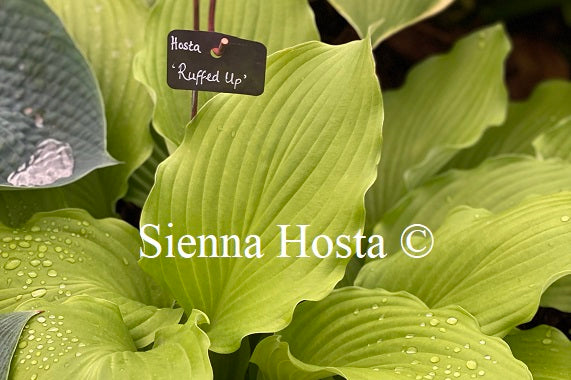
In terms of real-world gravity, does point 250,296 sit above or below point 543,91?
below

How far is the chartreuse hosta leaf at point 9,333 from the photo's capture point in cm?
71

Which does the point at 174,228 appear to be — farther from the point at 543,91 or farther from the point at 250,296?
the point at 543,91

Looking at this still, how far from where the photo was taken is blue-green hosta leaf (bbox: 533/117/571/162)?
3.56 ft

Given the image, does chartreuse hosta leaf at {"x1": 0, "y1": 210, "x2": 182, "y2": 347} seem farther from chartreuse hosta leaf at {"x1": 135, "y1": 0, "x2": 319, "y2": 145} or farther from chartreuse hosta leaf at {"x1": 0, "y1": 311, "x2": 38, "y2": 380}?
chartreuse hosta leaf at {"x1": 135, "y1": 0, "x2": 319, "y2": 145}

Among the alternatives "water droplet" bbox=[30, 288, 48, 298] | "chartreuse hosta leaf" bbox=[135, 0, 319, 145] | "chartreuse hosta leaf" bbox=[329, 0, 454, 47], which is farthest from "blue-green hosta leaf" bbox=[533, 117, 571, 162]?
"water droplet" bbox=[30, 288, 48, 298]

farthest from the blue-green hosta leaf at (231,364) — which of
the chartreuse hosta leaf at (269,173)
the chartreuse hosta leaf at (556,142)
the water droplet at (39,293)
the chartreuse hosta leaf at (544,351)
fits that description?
the chartreuse hosta leaf at (556,142)

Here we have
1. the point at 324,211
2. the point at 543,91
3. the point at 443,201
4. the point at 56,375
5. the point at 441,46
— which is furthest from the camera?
the point at 441,46

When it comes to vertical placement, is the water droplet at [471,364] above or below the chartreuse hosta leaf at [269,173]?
below

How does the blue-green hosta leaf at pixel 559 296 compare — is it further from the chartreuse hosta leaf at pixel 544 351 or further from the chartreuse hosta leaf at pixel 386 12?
the chartreuse hosta leaf at pixel 386 12

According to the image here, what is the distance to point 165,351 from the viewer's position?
74cm

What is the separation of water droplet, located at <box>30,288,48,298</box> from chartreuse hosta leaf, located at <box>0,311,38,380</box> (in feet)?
0.18

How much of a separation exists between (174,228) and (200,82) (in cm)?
17

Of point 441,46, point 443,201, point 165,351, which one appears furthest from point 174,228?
point 441,46

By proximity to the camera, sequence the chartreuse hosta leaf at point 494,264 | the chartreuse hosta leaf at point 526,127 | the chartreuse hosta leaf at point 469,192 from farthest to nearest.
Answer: the chartreuse hosta leaf at point 526,127 < the chartreuse hosta leaf at point 469,192 < the chartreuse hosta leaf at point 494,264
